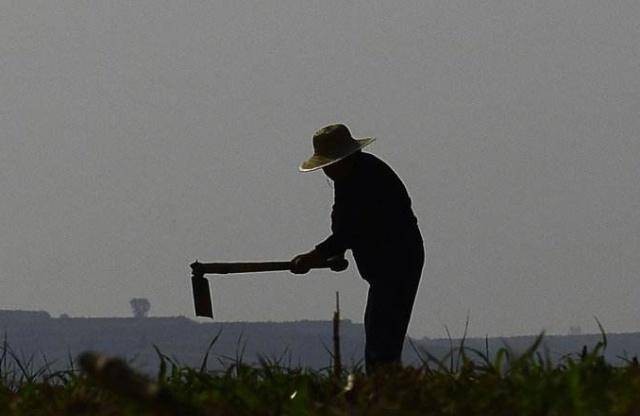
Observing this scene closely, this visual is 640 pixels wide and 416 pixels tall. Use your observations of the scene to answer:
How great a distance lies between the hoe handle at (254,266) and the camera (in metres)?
10.5

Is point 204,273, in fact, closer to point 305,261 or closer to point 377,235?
point 305,261

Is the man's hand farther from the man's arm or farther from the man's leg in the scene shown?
the man's leg

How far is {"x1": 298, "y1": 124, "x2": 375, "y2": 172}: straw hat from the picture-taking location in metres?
10.2

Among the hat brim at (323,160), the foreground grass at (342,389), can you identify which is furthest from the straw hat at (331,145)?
the foreground grass at (342,389)

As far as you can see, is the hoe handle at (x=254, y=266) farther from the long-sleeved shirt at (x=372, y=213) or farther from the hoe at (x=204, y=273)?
the long-sleeved shirt at (x=372, y=213)

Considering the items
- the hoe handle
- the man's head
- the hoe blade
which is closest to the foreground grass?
the man's head

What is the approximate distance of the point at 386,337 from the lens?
394 inches

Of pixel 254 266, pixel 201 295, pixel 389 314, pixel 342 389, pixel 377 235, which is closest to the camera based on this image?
pixel 342 389

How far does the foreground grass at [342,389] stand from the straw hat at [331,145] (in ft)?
9.83

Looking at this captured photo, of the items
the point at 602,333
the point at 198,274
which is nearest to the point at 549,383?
the point at 602,333

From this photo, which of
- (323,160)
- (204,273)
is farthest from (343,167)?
(204,273)

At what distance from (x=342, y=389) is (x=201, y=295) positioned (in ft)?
17.4

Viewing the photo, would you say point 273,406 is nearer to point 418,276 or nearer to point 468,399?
point 468,399

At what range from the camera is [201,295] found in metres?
11.4
